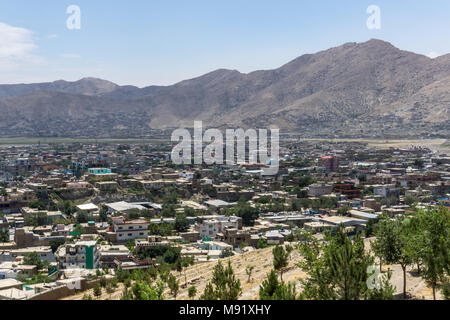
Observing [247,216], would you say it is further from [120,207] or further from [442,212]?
[442,212]

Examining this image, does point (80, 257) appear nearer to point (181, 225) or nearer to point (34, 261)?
point (34, 261)

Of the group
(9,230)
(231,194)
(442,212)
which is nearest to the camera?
(442,212)

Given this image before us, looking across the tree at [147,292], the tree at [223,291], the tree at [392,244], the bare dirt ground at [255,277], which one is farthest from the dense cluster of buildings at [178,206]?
the tree at [147,292]

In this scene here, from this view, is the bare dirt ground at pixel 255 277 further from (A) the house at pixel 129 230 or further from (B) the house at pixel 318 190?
(B) the house at pixel 318 190

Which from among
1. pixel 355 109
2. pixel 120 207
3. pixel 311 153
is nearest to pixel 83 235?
pixel 120 207

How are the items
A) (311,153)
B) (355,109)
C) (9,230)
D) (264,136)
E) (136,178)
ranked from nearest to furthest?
(9,230) → (136,178) → (311,153) → (264,136) → (355,109)

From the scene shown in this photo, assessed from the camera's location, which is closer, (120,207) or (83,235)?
(83,235)
